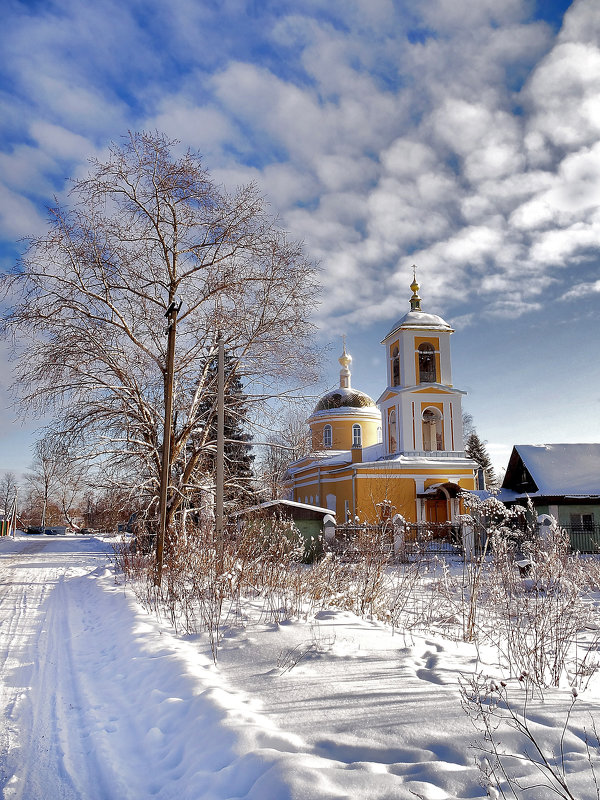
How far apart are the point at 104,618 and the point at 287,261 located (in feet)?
31.5

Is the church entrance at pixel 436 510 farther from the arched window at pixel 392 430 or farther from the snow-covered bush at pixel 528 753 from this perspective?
the snow-covered bush at pixel 528 753

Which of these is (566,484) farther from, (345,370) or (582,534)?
(345,370)

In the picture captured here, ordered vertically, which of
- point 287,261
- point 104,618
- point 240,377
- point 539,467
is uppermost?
point 287,261

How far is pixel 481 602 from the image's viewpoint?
8.77 meters

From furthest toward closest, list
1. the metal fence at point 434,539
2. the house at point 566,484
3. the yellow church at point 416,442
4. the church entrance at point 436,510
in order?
the church entrance at point 436,510
the yellow church at point 416,442
the house at point 566,484
the metal fence at point 434,539

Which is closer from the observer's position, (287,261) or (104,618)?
(104,618)

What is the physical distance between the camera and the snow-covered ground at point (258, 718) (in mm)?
3082

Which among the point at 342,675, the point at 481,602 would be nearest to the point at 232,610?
the point at 342,675

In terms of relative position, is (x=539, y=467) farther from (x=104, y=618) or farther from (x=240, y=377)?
(x=104, y=618)

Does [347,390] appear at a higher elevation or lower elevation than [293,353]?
higher

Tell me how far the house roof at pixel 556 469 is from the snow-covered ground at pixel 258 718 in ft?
59.7

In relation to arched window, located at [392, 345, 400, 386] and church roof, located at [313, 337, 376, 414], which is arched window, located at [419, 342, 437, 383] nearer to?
arched window, located at [392, 345, 400, 386]

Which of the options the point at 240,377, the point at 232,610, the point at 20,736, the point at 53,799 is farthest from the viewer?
the point at 240,377

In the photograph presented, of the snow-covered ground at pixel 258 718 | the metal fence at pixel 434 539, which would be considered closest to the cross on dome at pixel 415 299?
the metal fence at pixel 434 539
